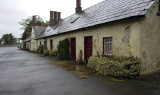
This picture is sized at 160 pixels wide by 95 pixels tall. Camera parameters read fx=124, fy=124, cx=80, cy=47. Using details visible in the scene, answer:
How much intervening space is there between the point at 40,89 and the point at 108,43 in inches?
216

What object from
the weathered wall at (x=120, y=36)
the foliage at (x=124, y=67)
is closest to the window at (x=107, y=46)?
the weathered wall at (x=120, y=36)

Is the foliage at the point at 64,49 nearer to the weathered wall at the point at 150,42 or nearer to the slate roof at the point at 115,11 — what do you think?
the slate roof at the point at 115,11

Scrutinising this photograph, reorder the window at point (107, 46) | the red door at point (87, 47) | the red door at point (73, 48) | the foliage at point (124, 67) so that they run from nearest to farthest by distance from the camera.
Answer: the foliage at point (124, 67), the window at point (107, 46), the red door at point (87, 47), the red door at point (73, 48)

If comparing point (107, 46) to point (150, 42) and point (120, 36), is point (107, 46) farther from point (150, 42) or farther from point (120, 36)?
point (150, 42)

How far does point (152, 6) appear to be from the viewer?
21.1 ft

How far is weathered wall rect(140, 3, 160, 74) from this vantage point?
652 centimetres

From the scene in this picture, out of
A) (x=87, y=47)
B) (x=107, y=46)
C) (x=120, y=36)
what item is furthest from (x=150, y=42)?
(x=87, y=47)

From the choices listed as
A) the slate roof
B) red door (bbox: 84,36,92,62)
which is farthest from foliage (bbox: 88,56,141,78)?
red door (bbox: 84,36,92,62)

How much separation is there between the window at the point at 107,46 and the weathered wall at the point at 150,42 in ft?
7.58

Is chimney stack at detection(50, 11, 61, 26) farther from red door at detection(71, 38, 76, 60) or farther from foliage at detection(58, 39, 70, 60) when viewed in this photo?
red door at detection(71, 38, 76, 60)

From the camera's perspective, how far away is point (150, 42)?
22.4 feet

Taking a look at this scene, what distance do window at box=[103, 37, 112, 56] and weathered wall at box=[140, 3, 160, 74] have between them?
231 cm

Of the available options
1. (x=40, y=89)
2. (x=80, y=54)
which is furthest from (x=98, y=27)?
(x=40, y=89)

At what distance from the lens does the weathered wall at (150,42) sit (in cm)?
652
